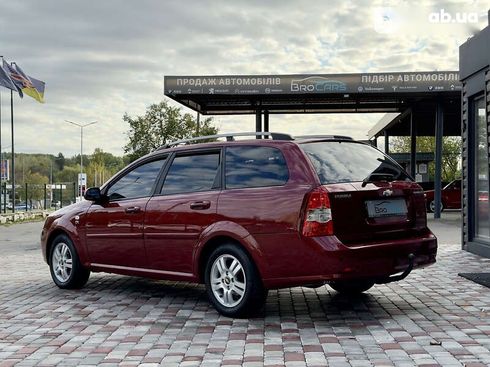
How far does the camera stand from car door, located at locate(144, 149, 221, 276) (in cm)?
638

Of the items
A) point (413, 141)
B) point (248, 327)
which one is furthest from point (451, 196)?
point (248, 327)

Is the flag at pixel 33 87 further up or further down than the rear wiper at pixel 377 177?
further up

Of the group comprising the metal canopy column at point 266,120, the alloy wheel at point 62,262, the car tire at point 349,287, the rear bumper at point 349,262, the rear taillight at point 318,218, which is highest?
the metal canopy column at point 266,120

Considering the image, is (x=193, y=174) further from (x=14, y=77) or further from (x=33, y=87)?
(x=33, y=87)

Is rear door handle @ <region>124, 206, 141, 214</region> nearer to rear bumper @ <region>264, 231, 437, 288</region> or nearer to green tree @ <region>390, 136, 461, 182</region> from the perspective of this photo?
rear bumper @ <region>264, 231, 437, 288</region>

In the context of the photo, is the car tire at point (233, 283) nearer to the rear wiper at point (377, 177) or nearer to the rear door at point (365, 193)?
the rear door at point (365, 193)

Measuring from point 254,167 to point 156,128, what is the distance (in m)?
34.1

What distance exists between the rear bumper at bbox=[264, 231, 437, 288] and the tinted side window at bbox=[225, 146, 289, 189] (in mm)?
781

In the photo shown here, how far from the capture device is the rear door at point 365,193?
5.62 meters

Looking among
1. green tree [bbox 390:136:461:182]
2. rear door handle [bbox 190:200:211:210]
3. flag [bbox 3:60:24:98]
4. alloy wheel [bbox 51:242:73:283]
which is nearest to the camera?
rear door handle [bbox 190:200:211:210]

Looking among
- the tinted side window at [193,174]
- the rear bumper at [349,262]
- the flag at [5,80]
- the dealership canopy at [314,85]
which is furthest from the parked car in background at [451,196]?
the rear bumper at [349,262]

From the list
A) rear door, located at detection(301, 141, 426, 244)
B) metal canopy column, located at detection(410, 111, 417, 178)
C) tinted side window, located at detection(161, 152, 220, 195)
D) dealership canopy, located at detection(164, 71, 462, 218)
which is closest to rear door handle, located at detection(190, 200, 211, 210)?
tinted side window, located at detection(161, 152, 220, 195)

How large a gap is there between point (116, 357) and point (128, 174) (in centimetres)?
312

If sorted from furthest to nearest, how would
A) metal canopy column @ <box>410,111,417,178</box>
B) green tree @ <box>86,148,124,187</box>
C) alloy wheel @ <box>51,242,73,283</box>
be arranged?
green tree @ <box>86,148,124,187</box> < metal canopy column @ <box>410,111,417,178</box> < alloy wheel @ <box>51,242,73,283</box>
